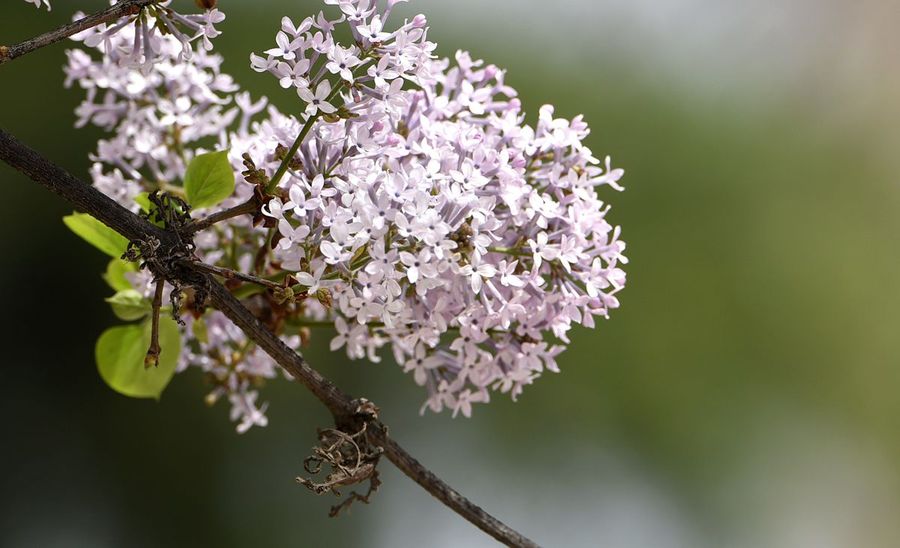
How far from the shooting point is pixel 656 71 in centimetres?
210

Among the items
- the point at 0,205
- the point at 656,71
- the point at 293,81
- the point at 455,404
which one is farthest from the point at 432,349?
the point at 656,71

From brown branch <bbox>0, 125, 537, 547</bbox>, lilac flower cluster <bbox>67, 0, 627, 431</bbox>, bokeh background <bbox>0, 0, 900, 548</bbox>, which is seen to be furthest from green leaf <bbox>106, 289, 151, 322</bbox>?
bokeh background <bbox>0, 0, 900, 548</bbox>

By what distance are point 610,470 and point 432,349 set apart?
157 cm

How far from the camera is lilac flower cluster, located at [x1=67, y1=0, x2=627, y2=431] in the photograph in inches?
12.3

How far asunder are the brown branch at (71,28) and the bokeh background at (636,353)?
103 centimetres

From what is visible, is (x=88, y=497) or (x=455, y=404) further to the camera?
(x=88, y=497)

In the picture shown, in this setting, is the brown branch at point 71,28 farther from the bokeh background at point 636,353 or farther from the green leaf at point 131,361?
the bokeh background at point 636,353

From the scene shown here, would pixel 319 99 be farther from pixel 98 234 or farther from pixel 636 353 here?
pixel 636 353

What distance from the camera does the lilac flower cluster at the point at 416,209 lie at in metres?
0.31

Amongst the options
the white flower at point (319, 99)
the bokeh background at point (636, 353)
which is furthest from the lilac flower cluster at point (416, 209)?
the bokeh background at point (636, 353)

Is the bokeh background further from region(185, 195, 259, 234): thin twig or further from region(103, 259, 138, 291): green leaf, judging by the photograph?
region(185, 195, 259, 234): thin twig

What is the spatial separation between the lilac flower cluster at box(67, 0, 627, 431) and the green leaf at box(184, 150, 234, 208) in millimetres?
13

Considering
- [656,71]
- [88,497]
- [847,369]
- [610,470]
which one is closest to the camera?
[88,497]

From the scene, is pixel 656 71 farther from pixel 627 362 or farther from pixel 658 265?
pixel 627 362
